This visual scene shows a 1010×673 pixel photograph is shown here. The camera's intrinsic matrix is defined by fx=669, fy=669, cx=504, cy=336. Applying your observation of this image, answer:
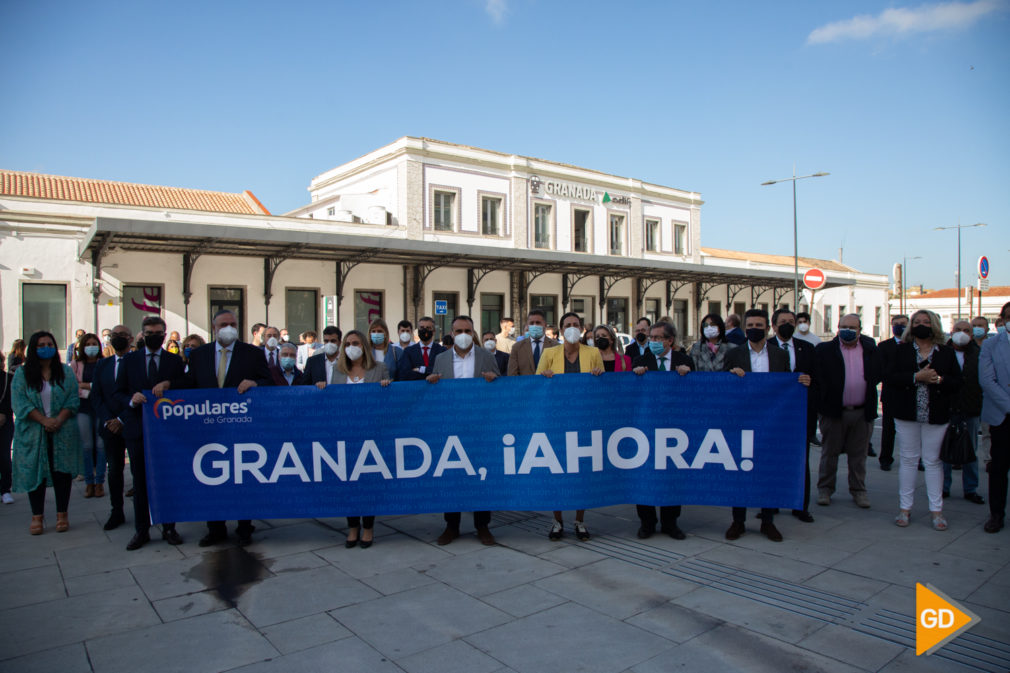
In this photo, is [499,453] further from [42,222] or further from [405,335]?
[42,222]

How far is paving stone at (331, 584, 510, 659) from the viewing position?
3.69 m

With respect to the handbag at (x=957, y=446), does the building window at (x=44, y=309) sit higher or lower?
higher

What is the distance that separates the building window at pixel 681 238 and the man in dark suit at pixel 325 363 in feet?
113

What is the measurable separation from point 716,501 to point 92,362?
7.09 meters

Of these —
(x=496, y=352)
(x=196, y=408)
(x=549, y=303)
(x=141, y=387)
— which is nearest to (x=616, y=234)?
(x=549, y=303)

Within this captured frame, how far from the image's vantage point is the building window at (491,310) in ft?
92.0

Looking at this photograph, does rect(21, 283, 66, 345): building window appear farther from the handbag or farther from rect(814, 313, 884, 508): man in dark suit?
the handbag

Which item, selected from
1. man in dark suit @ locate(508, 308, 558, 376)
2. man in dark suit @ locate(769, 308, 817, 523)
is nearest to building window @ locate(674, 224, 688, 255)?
man in dark suit @ locate(769, 308, 817, 523)

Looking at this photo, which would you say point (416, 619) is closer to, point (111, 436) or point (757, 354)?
point (757, 354)

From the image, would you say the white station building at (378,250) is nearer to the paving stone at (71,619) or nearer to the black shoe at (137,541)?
the black shoe at (137,541)

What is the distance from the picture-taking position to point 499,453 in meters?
5.43

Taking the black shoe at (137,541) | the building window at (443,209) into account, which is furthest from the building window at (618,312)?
the black shoe at (137,541)

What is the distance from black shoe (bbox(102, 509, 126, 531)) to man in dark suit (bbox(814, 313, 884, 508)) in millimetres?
6699

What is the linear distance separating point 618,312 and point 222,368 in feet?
93.6
